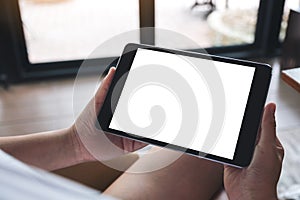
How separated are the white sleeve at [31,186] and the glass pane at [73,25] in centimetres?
173

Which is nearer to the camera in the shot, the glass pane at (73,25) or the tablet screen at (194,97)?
the tablet screen at (194,97)

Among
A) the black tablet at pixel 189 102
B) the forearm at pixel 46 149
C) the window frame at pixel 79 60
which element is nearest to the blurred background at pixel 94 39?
the window frame at pixel 79 60

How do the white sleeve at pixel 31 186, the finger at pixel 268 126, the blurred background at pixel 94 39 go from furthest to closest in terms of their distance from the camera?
the blurred background at pixel 94 39
the finger at pixel 268 126
the white sleeve at pixel 31 186

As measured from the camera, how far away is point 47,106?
1.91 m

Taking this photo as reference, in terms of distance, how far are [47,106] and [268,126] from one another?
1.43 m

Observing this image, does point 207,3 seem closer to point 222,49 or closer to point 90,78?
point 222,49

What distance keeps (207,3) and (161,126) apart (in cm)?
178

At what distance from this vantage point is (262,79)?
2.24 feet

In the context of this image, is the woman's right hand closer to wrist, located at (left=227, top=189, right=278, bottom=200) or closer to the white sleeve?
wrist, located at (left=227, top=189, right=278, bottom=200)

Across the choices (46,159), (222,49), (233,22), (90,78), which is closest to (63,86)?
(90,78)

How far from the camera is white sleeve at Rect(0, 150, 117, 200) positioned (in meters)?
0.37

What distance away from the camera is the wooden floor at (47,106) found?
1769 millimetres

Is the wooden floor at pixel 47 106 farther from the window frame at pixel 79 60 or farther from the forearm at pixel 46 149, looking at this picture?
the forearm at pixel 46 149

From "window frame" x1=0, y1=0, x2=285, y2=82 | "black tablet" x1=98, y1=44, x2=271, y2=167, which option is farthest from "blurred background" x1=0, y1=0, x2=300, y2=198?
"black tablet" x1=98, y1=44, x2=271, y2=167
